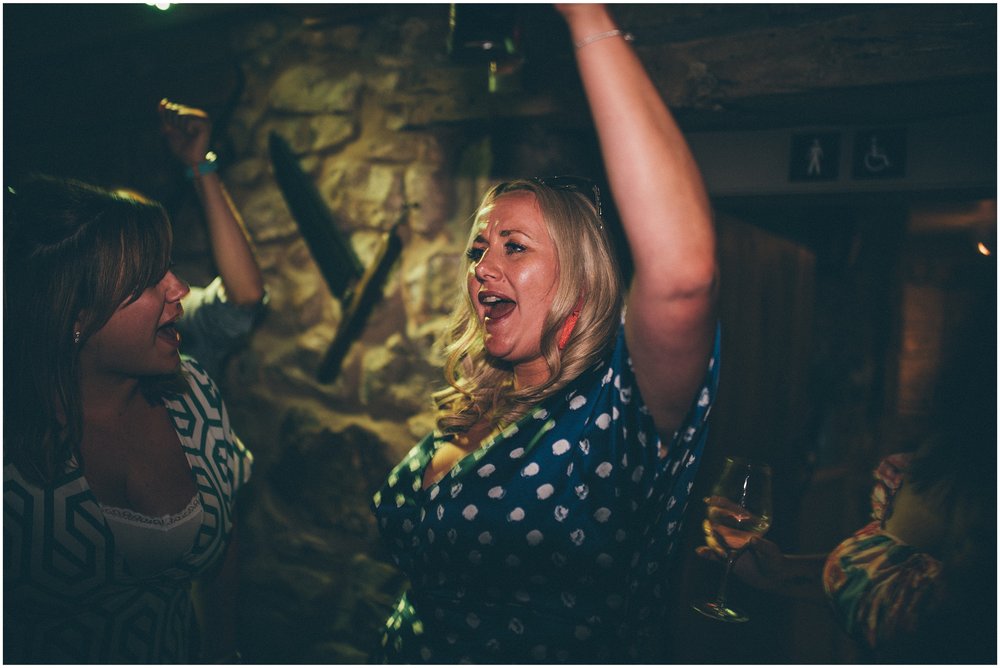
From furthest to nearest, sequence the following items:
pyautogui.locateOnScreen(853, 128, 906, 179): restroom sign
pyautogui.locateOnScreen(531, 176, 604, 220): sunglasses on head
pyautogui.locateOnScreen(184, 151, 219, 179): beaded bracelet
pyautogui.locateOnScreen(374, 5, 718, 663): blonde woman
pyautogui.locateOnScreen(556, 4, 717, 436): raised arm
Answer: pyautogui.locateOnScreen(184, 151, 219, 179): beaded bracelet < pyautogui.locateOnScreen(853, 128, 906, 179): restroom sign < pyautogui.locateOnScreen(531, 176, 604, 220): sunglasses on head < pyautogui.locateOnScreen(374, 5, 718, 663): blonde woman < pyautogui.locateOnScreen(556, 4, 717, 436): raised arm

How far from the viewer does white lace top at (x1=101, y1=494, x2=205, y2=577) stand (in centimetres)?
130

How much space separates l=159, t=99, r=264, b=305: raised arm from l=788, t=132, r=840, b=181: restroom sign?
1722 millimetres

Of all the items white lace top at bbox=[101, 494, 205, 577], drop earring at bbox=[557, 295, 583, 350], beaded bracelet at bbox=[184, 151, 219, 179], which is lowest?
white lace top at bbox=[101, 494, 205, 577]

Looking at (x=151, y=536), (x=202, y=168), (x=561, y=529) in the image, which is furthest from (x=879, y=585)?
(x=202, y=168)

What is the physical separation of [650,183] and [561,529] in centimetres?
68

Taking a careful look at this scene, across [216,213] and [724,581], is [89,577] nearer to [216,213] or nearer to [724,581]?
[216,213]

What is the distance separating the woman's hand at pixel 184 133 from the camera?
179 centimetres

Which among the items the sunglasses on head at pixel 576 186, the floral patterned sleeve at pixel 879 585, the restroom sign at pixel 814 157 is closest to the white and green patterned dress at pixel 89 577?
the sunglasses on head at pixel 576 186

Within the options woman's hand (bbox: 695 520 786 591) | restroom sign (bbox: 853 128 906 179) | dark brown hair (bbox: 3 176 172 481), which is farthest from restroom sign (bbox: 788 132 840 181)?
dark brown hair (bbox: 3 176 172 481)

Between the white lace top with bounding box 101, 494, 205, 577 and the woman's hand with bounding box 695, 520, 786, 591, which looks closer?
the white lace top with bounding box 101, 494, 205, 577

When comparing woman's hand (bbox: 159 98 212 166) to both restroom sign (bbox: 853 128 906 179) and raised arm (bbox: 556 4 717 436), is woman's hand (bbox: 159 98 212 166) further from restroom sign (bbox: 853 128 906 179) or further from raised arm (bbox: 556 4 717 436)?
restroom sign (bbox: 853 128 906 179)

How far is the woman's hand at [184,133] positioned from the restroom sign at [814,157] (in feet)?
6.04

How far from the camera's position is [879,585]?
1310mm

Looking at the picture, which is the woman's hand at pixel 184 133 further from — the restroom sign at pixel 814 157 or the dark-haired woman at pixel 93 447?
the restroom sign at pixel 814 157
